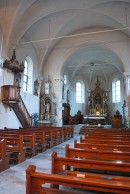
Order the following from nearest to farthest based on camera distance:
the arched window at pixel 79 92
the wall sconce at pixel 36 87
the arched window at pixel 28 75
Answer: the arched window at pixel 28 75 → the wall sconce at pixel 36 87 → the arched window at pixel 79 92

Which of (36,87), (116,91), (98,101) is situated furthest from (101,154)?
(116,91)

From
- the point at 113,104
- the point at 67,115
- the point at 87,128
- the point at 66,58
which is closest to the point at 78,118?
the point at 67,115

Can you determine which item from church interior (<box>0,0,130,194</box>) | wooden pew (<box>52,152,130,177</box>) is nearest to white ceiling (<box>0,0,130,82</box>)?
church interior (<box>0,0,130,194</box>)

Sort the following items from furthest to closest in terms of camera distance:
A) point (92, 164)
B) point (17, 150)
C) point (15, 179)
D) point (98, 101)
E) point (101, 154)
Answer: point (98, 101) < point (17, 150) < point (15, 179) < point (101, 154) < point (92, 164)

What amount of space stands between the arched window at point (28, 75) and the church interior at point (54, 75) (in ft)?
0.30

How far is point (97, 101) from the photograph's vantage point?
2648cm

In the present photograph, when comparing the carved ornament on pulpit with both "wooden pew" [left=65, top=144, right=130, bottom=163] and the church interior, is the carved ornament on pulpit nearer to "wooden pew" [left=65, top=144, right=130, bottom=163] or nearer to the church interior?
the church interior

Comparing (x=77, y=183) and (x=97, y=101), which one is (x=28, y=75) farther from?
(x=77, y=183)

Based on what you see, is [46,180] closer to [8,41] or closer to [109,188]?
[109,188]

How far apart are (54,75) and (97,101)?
Answer: 31.3ft

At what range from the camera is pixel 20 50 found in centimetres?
1551

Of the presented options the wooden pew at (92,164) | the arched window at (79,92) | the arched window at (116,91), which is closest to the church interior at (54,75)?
the arched window at (116,91)

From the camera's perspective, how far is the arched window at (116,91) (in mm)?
25609

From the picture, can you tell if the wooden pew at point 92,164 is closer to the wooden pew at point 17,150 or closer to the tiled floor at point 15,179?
the tiled floor at point 15,179
